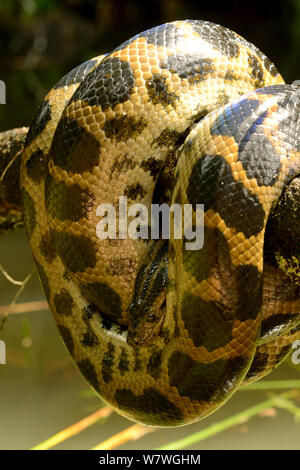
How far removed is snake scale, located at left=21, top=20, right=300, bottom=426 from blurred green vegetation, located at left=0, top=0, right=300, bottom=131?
21.5ft

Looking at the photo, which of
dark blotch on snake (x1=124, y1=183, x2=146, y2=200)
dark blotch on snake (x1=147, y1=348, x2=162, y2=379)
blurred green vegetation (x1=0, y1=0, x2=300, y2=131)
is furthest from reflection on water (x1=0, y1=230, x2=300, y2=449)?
blurred green vegetation (x1=0, y1=0, x2=300, y2=131)

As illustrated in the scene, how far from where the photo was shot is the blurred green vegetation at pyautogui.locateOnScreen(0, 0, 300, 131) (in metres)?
9.05

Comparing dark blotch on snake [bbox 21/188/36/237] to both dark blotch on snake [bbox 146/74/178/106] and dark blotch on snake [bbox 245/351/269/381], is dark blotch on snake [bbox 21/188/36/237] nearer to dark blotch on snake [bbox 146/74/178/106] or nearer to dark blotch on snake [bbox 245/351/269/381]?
dark blotch on snake [bbox 146/74/178/106]

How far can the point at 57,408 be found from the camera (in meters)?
2.71

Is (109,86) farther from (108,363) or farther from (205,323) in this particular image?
(108,363)

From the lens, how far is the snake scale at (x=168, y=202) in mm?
1066

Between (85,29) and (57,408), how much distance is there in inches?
365

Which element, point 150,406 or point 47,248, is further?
point 47,248

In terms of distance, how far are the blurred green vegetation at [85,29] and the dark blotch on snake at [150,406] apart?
6.67 m

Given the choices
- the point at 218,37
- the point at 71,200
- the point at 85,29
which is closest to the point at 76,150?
the point at 71,200

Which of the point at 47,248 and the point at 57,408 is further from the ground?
the point at 47,248

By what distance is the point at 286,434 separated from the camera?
2355mm

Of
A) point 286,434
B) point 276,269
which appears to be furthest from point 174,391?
point 286,434
